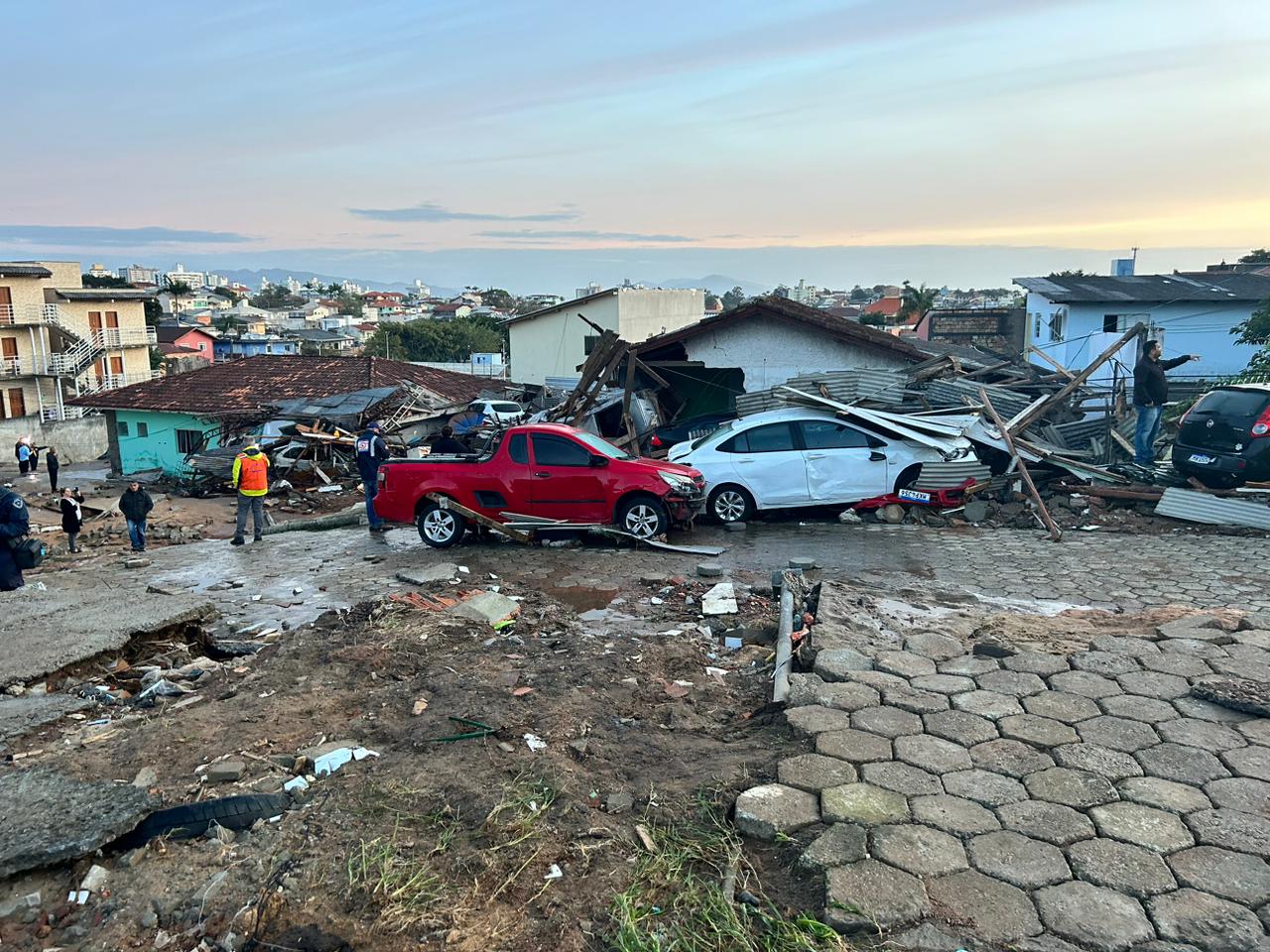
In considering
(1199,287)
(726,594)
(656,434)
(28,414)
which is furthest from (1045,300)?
(28,414)

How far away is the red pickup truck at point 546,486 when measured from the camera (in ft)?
37.1

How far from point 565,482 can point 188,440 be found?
2490 centimetres

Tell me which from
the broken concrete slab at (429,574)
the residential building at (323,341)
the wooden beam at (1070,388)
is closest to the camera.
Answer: the broken concrete slab at (429,574)

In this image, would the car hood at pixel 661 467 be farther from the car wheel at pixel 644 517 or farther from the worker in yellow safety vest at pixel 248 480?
the worker in yellow safety vest at pixel 248 480

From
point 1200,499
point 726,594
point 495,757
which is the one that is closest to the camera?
point 495,757

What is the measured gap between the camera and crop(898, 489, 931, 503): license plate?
12336mm

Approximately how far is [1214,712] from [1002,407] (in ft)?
33.0

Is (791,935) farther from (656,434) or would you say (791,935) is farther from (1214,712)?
(656,434)

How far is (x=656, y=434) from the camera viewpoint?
1764 cm

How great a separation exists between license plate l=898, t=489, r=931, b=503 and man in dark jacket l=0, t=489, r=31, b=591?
10.2 m

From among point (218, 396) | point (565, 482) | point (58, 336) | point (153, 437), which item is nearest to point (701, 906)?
point (565, 482)

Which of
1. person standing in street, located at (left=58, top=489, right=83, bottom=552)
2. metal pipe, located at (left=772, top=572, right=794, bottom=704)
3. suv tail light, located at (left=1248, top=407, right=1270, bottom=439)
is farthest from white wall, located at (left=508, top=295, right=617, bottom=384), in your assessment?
metal pipe, located at (left=772, top=572, right=794, bottom=704)

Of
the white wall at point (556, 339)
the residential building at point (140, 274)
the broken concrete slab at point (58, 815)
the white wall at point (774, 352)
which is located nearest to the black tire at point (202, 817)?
the broken concrete slab at point (58, 815)

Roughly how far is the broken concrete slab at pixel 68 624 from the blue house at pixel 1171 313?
28.0m
